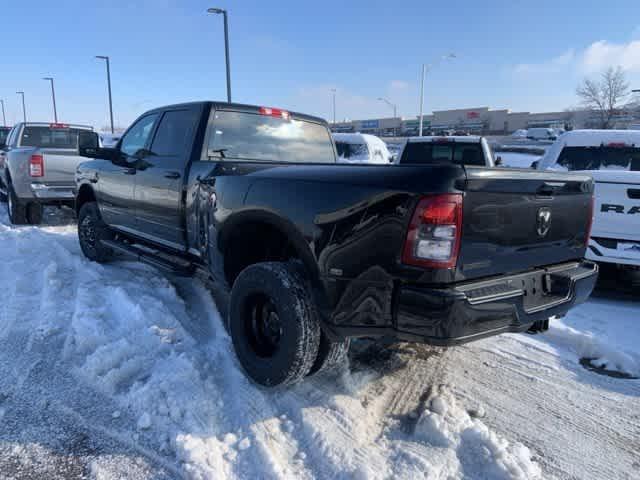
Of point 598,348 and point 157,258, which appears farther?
point 157,258

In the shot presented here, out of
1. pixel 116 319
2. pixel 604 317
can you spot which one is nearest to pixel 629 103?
pixel 604 317

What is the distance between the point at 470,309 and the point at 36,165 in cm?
836

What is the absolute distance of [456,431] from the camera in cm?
253

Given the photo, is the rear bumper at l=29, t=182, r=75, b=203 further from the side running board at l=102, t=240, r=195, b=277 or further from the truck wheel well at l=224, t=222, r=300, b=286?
the truck wheel well at l=224, t=222, r=300, b=286

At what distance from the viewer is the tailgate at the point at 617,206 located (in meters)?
4.71

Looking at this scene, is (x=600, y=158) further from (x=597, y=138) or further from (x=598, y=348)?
(x=598, y=348)

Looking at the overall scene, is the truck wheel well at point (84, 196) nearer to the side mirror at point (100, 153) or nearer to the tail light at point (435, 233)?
the side mirror at point (100, 153)

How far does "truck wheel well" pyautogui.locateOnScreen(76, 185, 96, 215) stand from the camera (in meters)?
5.96

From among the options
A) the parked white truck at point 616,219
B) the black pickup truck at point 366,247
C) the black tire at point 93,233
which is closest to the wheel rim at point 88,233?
the black tire at point 93,233

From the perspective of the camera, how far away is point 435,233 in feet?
7.06

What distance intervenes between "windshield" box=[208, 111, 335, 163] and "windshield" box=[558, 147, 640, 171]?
388 centimetres

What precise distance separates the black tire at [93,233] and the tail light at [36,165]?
2.75 m

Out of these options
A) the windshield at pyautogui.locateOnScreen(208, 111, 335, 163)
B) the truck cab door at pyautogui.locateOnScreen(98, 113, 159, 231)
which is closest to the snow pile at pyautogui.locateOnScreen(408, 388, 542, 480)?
the windshield at pyautogui.locateOnScreen(208, 111, 335, 163)

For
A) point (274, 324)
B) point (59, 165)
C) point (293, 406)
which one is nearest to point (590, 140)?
point (274, 324)
